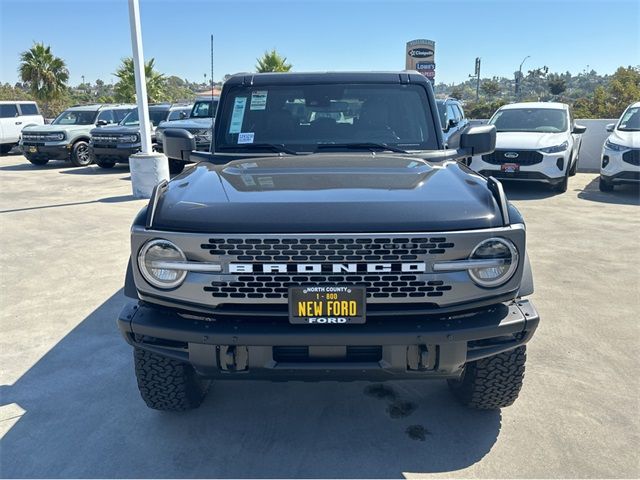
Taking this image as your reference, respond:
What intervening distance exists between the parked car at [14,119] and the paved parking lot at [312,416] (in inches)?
644

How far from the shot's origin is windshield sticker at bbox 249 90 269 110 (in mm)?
3969

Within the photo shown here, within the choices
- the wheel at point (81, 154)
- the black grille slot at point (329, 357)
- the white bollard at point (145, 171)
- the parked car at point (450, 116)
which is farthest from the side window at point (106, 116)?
the black grille slot at point (329, 357)

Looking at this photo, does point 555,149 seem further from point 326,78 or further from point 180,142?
point 180,142

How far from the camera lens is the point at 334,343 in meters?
2.41

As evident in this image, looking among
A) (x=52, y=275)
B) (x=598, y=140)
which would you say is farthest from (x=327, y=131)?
(x=598, y=140)

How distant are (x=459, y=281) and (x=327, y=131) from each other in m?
1.78

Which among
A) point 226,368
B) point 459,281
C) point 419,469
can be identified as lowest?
point 419,469

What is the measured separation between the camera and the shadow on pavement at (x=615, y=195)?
10070mm

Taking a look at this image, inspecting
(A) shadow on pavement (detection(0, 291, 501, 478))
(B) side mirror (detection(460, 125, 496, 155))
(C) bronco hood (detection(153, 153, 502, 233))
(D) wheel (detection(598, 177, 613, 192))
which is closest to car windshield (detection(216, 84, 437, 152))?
(B) side mirror (detection(460, 125, 496, 155))

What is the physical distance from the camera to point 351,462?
9.09 feet

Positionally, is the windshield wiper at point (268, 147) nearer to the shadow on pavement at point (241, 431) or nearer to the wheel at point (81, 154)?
the shadow on pavement at point (241, 431)

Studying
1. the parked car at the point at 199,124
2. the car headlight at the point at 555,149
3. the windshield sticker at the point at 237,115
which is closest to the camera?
the windshield sticker at the point at 237,115

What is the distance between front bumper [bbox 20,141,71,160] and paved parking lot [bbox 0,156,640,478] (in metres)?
11.3

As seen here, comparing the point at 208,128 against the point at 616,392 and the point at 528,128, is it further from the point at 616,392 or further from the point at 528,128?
the point at 616,392
